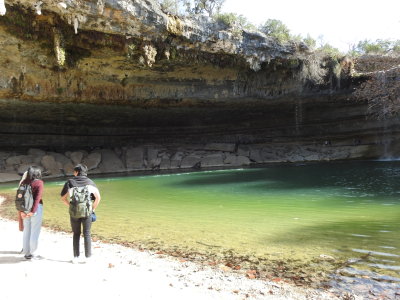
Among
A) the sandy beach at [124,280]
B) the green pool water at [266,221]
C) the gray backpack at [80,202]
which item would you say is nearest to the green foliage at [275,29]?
the green pool water at [266,221]

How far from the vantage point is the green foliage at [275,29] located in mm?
15039

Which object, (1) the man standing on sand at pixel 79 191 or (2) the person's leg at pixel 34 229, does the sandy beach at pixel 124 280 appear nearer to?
(2) the person's leg at pixel 34 229

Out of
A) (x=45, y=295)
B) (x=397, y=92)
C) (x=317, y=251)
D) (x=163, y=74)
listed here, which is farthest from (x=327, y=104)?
(x=45, y=295)

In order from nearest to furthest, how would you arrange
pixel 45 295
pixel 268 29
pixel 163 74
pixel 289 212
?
pixel 45 295 < pixel 289 212 < pixel 268 29 < pixel 163 74

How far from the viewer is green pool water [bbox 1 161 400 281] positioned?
4574mm

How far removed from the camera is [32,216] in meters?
3.95

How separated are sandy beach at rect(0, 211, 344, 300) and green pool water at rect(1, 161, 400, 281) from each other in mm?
855

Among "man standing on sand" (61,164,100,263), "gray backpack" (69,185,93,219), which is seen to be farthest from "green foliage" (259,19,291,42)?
"gray backpack" (69,185,93,219)

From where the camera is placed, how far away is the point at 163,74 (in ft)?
53.3

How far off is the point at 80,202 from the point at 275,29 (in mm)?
13717

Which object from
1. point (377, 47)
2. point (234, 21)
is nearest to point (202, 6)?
point (234, 21)

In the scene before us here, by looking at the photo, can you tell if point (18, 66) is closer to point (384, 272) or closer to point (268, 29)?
point (268, 29)

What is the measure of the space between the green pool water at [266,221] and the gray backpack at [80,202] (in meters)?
1.55

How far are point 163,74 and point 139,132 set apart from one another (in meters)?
6.63
